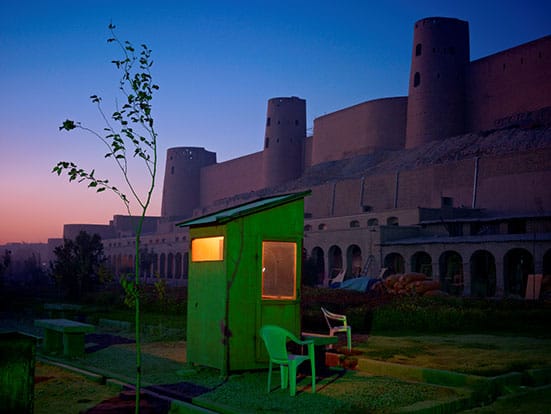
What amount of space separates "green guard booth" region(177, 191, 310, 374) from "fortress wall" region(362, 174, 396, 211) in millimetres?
38676

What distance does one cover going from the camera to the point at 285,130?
69.8m

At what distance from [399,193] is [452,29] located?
17253mm

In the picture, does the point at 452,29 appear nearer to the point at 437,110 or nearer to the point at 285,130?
the point at 437,110

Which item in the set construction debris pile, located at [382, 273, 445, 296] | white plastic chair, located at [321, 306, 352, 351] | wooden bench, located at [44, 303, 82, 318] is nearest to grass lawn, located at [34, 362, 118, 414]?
white plastic chair, located at [321, 306, 352, 351]

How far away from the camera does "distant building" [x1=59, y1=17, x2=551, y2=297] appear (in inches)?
1316

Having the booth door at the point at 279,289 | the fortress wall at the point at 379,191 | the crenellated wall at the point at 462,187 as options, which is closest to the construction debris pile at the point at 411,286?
the crenellated wall at the point at 462,187

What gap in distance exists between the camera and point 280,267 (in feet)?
29.9

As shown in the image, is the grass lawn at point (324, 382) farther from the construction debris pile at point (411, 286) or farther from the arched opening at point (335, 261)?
the arched opening at point (335, 261)

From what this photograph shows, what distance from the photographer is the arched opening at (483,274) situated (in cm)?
3206

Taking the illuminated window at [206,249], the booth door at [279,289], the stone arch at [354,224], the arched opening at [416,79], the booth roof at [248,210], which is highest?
the arched opening at [416,79]

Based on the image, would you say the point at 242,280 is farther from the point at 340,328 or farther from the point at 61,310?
the point at 61,310

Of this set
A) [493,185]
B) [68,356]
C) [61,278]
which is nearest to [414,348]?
[68,356]

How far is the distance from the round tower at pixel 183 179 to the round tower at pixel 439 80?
41515 mm

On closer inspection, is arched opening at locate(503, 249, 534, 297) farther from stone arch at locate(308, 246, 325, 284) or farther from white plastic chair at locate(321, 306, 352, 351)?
white plastic chair at locate(321, 306, 352, 351)
